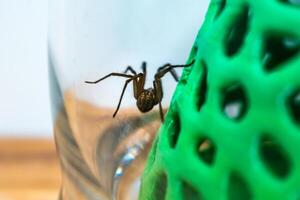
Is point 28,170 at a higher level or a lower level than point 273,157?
lower

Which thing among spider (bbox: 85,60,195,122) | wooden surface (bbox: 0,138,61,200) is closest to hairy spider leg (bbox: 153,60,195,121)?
spider (bbox: 85,60,195,122)

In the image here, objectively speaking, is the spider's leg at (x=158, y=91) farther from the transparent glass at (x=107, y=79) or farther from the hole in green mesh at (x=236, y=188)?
the hole in green mesh at (x=236, y=188)

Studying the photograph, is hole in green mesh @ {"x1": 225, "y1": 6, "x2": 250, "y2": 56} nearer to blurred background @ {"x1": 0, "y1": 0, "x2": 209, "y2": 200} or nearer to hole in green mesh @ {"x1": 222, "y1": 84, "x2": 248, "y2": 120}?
hole in green mesh @ {"x1": 222, "y1": 84, "x2": 248, "y2": 120}

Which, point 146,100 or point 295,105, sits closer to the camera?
point 295,105

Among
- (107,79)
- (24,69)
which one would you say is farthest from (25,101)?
(107,79)

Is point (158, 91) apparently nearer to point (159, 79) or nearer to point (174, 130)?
point (159, 79)

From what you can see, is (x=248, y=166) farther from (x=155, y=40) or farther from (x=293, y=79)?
(x=155, y=40)

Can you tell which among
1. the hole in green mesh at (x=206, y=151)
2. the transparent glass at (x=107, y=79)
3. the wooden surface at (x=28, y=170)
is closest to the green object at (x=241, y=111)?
the hole in green mesh at (x=206, y=151)
